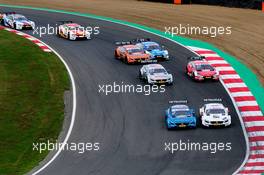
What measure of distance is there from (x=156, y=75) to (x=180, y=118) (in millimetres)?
6836

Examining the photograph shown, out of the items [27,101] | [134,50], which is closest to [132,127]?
[27,101]

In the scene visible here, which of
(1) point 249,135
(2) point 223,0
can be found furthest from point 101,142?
(2) point 223,0

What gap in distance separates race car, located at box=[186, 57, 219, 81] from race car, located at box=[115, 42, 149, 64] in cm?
418

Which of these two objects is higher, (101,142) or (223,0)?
(223,0)

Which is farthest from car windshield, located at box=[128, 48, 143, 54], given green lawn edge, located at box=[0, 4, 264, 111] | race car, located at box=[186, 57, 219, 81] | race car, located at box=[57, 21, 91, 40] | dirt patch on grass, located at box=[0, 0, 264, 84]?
race car, located at box=[57, 21, 91, 40]

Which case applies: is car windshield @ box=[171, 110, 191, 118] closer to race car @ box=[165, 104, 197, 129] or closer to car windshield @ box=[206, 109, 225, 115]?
race car @ box=[165, 104, 197, 129]

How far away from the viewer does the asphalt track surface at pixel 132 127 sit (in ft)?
128

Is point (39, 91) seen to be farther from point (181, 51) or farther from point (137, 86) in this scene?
point (181, 51)

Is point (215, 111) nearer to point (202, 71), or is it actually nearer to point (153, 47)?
point (202, 71)

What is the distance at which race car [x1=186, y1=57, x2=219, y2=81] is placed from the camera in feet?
165

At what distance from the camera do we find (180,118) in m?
43.5

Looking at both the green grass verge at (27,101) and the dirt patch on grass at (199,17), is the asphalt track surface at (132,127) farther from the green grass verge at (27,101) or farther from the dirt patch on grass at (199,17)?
the dirt patch on grass at (199,17)

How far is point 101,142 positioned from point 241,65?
1507 cm

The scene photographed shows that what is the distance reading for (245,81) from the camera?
166 ft
